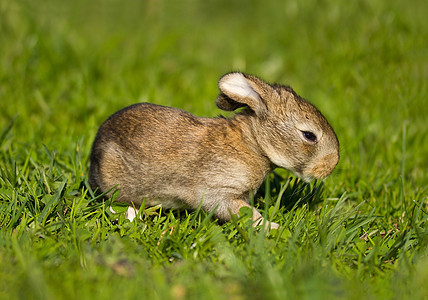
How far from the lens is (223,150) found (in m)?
4.37

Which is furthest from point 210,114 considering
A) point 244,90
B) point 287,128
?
point 287,128

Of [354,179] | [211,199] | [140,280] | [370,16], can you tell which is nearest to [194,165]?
[211,199]

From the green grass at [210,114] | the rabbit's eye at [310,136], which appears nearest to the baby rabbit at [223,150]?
the rabbit's eye at [310,136]

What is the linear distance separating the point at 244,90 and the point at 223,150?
553 mm

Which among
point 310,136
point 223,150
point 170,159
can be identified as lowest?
point 170,159

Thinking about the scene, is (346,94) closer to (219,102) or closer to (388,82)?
(388,82)

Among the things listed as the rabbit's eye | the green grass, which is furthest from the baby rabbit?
the green grass

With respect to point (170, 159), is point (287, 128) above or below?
above

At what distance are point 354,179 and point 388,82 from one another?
2573 millimetres

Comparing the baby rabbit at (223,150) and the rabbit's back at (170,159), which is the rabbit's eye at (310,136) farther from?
the rabbit's back at (170,159)

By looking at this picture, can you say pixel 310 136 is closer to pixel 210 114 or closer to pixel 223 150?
pixel 223 150

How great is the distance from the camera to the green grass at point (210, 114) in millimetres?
3143

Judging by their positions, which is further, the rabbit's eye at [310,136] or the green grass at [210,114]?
the rabbit's eye at [310,136]

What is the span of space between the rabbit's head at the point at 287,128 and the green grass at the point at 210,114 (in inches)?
13.4
